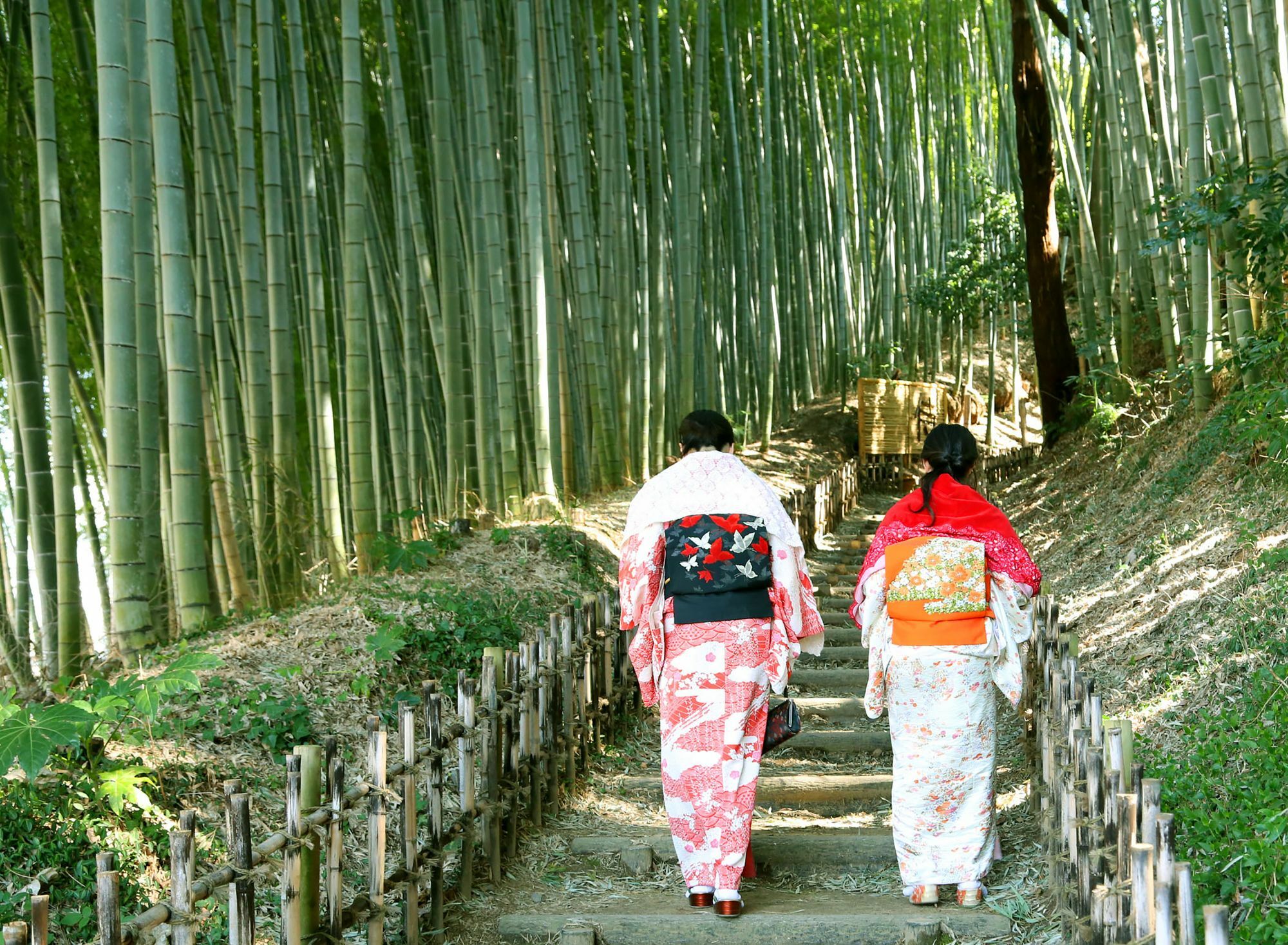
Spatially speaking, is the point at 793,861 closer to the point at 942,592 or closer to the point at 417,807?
the point at 942,592

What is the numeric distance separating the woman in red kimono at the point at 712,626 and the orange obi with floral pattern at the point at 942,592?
0.21 m

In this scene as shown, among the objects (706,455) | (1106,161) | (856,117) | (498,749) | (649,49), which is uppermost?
(856,117)

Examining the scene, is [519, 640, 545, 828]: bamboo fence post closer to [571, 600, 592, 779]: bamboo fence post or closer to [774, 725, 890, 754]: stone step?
[571, 600, 592, 779]: bamboo fence post

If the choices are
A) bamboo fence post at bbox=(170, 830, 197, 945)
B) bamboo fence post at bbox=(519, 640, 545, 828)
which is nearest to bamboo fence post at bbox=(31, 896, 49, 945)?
bamboo fence post at bbox=(170, 830, 197, 945)

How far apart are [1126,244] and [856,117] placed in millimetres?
6875

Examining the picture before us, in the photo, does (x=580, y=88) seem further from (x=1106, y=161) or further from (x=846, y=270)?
(x=846, y=270)

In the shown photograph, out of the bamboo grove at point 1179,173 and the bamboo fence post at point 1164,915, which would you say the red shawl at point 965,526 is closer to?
the bamboo fence post at point 1164,915

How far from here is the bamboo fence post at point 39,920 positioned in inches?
55.6

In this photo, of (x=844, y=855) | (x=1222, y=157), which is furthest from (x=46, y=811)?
(x=1222, y=157)

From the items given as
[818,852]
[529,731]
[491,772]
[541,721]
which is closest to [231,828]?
[491,772]

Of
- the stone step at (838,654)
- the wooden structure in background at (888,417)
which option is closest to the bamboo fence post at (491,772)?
the stone step at (838,654)

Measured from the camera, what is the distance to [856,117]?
44.3ft

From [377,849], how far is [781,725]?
100 cm

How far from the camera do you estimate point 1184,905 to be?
154 centimetres
